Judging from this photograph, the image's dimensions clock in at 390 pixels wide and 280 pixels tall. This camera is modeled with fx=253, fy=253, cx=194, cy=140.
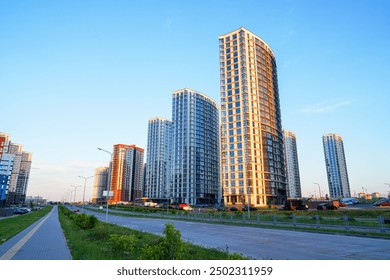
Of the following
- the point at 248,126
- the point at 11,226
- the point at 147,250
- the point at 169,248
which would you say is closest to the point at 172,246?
the point at 169,248

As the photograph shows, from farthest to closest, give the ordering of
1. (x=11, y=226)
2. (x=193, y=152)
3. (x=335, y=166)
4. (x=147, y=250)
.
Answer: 1. (x=335, y=166)
2. (x=193, y=152)
3. (x=11, y=226)
4. (x=147, y=250)

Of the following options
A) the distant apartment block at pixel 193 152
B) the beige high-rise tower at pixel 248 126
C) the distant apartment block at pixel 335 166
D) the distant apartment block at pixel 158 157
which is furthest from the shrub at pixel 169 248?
the distant apartment block at pixel 335 166

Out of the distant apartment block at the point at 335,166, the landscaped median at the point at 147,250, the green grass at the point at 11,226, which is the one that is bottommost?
the green grass at the point at 11,226

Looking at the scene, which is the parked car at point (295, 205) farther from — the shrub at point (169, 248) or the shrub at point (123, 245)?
the shrub at point (169, 248)

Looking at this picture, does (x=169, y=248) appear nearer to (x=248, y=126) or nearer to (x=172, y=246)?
(x=172, y=246)

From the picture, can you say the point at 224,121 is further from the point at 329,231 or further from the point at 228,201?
the point at 329,231

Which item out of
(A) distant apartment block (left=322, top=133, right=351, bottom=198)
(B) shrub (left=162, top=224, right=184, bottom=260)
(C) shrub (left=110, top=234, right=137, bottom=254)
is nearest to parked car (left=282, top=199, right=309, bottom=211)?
(C) shrub (left=110, top=234, right=137, bottom=254)

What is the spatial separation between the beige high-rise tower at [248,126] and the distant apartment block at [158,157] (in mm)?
71673

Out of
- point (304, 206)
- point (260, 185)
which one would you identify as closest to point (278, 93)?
point (260, 185)

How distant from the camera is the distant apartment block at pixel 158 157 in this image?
172 m

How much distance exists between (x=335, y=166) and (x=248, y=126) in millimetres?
117895

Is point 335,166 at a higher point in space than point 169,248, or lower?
higher

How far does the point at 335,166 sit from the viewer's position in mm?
179750

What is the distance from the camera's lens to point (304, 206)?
6166cm
